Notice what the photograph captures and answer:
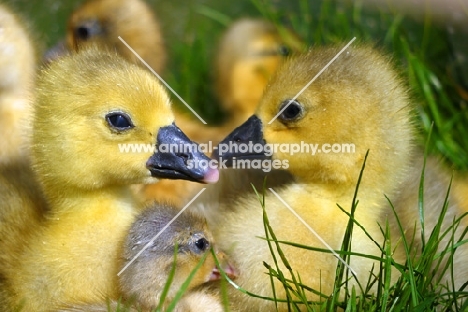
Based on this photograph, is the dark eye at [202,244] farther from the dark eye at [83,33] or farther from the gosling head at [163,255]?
the dark eye at [83,33]

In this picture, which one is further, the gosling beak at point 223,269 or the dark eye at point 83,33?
the dark eye at point 83,33

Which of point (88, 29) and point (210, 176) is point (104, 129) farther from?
point (88, 29)

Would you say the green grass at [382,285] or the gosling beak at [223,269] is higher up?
the gosling beak at [223,269]

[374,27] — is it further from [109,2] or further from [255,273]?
[255,273]

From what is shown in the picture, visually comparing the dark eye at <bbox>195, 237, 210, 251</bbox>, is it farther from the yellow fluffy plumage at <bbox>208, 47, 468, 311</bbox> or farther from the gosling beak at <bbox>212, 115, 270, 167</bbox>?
the gosling beak at <bbox>212, 115, 270, 167</bbox>

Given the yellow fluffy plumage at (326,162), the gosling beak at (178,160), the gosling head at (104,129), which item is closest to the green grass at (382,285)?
the yellow fluffy plumage at (326,162)

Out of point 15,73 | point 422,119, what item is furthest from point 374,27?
point 15,73

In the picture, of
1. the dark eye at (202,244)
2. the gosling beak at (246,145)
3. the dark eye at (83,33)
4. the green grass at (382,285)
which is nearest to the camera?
the green grass at (382,285)
